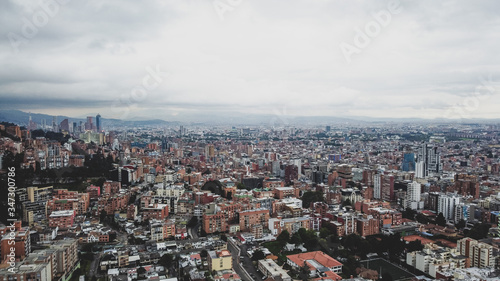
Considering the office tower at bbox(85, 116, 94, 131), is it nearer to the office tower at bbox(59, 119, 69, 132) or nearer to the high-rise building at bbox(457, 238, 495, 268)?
the office tower at bbox(59, 119, 69, 132)

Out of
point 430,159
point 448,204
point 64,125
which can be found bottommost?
point 448,204

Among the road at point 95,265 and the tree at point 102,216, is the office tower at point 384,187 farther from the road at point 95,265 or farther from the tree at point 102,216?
the road at point 95,265

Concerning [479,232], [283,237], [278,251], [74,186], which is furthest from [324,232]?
[74,186]

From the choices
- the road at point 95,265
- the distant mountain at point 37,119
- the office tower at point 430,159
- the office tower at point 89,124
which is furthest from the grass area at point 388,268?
the office tower at point 89,124

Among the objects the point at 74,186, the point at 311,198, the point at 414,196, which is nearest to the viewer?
the point at 414,196

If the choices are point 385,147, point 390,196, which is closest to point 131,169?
point 390,196

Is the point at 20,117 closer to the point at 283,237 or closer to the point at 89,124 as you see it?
the point at 89,124
